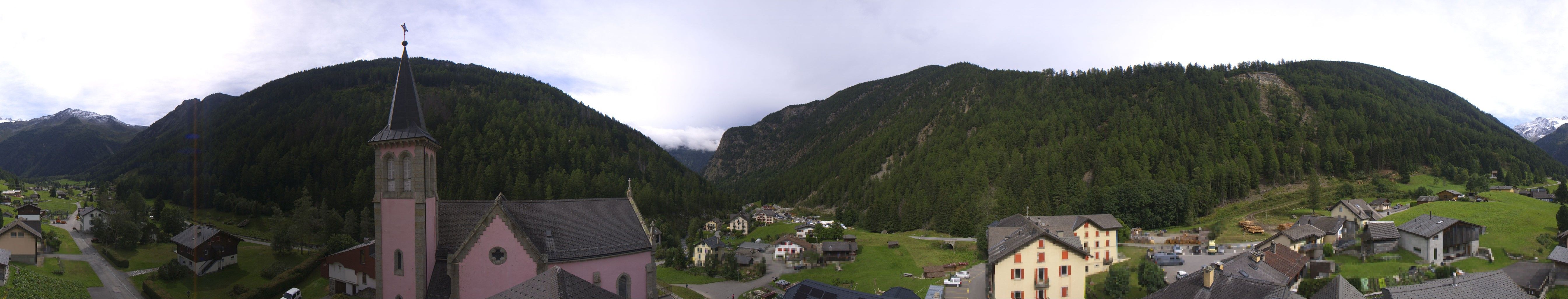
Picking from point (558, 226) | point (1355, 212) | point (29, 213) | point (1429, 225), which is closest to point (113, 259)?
point (29, 213)

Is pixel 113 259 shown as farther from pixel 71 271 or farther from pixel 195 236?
pixel 195 236

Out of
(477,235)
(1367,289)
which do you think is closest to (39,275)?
(477,235)

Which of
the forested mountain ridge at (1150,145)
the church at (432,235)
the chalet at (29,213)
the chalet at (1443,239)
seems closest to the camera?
the church at (432,235)

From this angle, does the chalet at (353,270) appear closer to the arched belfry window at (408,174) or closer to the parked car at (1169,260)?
the arched belfry window at (408,174)

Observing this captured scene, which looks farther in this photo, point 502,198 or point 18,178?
point 18,178

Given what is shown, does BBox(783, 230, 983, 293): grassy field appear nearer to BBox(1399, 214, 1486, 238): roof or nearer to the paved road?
the paved road

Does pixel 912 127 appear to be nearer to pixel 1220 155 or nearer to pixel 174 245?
pixel 1220 155

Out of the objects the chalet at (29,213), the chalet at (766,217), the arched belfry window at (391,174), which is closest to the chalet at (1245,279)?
the arched belfry window at (391,174)
